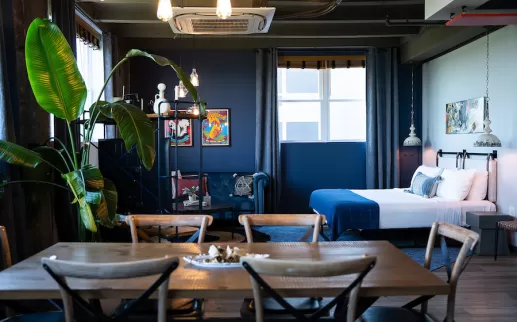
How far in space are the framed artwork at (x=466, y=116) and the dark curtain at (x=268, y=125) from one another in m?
2.64

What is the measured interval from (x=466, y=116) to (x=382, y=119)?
5.83ft

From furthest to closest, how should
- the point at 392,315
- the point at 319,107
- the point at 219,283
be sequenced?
1. the point at 319,107
2. the point at 392,315
3. the point at 219,283

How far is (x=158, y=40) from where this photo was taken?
833 centimetres

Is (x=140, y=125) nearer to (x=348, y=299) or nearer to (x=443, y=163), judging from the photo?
(x=348, y=299)

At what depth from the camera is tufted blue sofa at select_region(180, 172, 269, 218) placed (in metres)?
7.54

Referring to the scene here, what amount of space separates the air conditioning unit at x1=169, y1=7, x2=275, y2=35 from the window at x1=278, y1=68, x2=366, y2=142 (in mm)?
4567

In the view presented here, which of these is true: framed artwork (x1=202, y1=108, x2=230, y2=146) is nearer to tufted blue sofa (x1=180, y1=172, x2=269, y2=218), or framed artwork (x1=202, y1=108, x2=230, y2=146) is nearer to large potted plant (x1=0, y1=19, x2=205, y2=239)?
tufted blue sofa (x1=180, y1=172, x2=269, y2=218)

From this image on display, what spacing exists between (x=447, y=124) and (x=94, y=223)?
5.68 meters

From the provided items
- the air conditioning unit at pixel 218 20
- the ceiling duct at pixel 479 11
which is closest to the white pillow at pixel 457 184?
the ceiling duct at pixel 479 11

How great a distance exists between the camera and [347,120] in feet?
28.6

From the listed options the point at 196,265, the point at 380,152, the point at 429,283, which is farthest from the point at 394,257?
the point at 380,152

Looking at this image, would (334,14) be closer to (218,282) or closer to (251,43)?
(251,43)

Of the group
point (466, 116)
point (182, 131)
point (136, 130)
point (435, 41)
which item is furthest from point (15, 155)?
point (435, 41)

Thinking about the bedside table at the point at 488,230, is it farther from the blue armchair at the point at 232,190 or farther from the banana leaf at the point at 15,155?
the banana leaf at the point at 15,155
